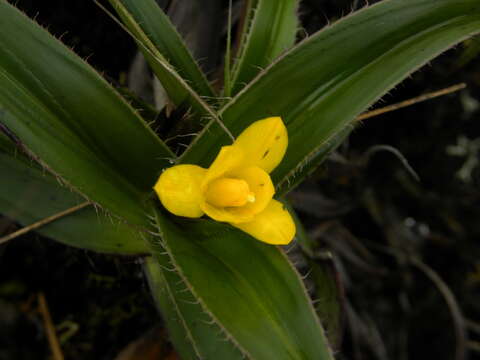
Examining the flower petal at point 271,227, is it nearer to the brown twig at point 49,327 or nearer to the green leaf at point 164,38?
the green leaf at point 164,38

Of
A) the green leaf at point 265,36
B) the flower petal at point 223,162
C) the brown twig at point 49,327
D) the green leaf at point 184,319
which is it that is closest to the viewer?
the flower petal at point 223,162

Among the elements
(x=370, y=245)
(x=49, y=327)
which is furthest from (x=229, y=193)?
(x=370, y=245)

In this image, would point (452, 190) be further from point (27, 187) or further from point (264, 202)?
point (27, 187)

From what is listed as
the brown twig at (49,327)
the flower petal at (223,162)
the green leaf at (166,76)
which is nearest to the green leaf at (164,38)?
the green leaf at (166,76)

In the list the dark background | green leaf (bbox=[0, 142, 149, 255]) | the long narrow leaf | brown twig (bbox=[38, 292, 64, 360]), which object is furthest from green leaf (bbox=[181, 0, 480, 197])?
brown twig (bbox=[38, 292, 64, 360])

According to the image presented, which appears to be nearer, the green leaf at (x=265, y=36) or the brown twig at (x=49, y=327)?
the green leaf at (x=265, y=36)

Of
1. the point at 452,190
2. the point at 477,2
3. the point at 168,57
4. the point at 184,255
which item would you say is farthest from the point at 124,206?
the point at 452,190

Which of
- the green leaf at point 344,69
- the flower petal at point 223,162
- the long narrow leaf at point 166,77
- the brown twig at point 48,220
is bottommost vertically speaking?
the flower petal at point 223,162
